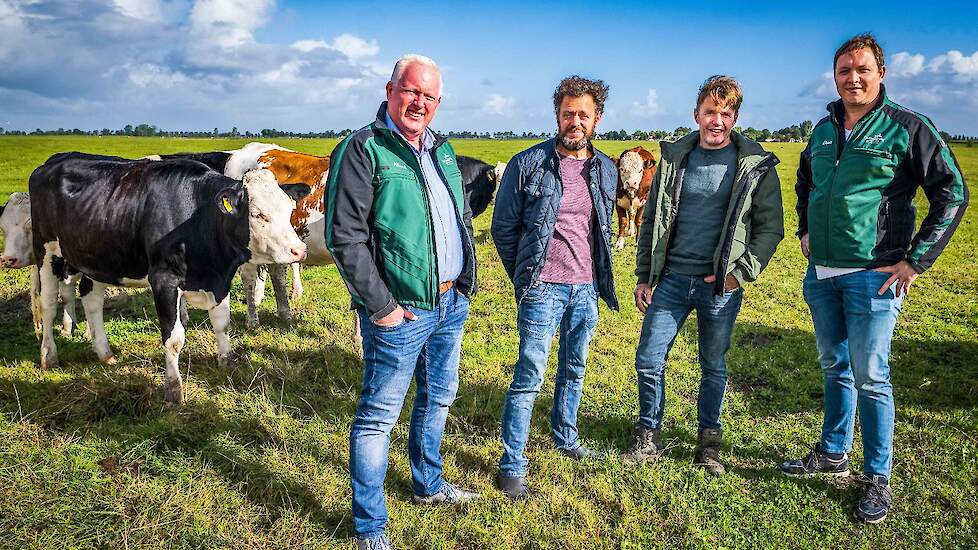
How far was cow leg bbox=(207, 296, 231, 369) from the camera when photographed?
567 cm

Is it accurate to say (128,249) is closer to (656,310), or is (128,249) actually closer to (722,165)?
(656,310)

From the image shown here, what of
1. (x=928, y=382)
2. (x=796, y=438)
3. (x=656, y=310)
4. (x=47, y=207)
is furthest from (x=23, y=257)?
(x=928, y=382)

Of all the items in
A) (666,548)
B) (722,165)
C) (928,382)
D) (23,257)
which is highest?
(722,165)

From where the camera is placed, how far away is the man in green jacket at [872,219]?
3.38 metres

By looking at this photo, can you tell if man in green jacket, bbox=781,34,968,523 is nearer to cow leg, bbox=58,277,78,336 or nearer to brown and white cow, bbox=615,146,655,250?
cow leg, bbox=58,277,78,336

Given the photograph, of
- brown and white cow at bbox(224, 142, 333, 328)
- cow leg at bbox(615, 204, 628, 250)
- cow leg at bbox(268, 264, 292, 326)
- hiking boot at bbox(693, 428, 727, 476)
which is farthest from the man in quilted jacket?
cow leg at bbox(615, 204, 628, 250)

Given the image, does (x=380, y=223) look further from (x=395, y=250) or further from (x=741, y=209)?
(x=741, y=209)

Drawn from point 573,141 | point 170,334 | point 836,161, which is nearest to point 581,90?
point 573,141

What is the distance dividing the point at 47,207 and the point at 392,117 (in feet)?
15.5

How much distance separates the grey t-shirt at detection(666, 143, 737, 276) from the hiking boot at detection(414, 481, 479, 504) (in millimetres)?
2025

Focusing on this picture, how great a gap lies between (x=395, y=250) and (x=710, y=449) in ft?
9.30

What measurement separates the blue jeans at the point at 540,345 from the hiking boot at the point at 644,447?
2.28 feet

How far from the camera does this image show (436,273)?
9.69 feet

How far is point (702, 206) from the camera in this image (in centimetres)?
379
